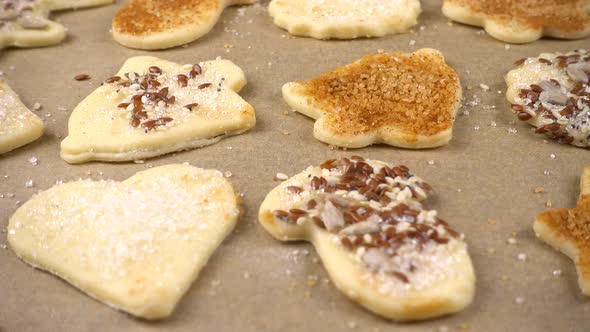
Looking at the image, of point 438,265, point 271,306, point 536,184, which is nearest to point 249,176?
point 271,306

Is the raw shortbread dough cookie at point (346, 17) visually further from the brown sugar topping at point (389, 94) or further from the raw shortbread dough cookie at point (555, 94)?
the raw shortbread dough cookie at point (555, 94)

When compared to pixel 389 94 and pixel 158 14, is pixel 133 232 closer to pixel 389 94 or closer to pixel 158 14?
pixel 389 94

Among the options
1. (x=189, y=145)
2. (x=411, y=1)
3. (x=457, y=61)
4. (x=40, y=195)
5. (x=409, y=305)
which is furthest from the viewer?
(x=411, y=1)

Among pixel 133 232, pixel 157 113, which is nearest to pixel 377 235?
pixel 133 232

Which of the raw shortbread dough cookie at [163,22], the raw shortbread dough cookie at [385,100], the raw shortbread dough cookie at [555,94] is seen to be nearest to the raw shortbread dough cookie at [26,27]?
the raw shortbread dough cookie at [163,22]

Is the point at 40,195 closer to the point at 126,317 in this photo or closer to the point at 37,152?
the point at 37,152

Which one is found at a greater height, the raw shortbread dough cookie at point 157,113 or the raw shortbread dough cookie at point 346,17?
the raw shortbread dough cookie at point 346,17

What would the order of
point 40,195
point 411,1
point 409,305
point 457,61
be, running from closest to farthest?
point 409,305, point 40,195, point 457,61, point 411,1
